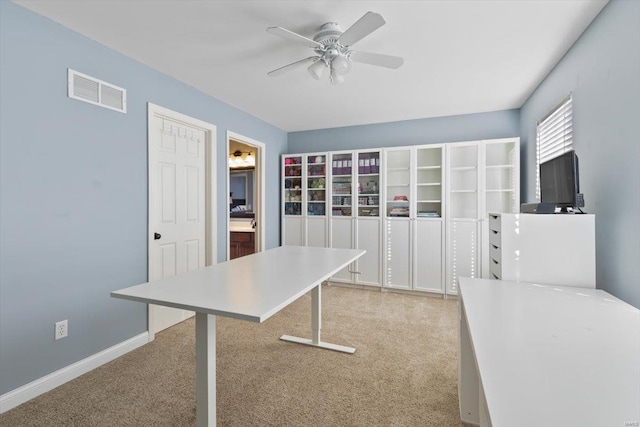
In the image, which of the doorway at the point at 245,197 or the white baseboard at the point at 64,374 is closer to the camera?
the white baseboard at the point at 64,374

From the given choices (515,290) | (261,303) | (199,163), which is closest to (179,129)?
(199,163)

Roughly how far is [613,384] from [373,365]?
178 centimetres

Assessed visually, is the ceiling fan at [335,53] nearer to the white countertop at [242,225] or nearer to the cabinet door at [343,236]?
the cabinet door at [343,236]

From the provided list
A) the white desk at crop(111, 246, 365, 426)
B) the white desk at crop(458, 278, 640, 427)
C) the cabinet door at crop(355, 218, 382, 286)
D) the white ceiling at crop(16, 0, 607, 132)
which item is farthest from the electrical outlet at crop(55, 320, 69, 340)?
the cabinet door at crop(355, 218, 382, 286)

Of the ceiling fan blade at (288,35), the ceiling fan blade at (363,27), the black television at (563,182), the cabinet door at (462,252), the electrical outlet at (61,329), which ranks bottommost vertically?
the electrical outlet at (61,329)

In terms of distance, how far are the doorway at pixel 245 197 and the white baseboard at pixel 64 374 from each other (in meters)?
1.45

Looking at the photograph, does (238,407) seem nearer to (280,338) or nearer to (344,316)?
(280,338)

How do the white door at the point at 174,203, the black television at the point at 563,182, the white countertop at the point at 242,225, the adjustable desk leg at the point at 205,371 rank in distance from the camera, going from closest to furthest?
the adjustable desk leg at the point at 205,371
the black television at the point at 563,182
the white door at the point at 174,203
the white countertop at the point at 242,225

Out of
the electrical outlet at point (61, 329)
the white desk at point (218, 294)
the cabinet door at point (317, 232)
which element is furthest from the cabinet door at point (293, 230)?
the electrical outlet at point (61, 329)

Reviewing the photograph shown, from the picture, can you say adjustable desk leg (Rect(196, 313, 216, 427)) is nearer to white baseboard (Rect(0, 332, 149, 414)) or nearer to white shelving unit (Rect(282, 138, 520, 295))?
white baseboard (Rect(0, 332, 149, 414))

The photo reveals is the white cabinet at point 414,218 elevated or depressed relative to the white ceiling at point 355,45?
depressed

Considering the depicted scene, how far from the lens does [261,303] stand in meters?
1.35

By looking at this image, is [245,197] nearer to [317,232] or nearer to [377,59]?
[317,232]

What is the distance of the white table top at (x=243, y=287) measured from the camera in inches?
51.9
